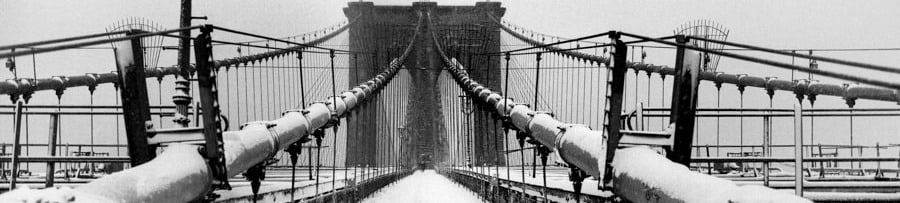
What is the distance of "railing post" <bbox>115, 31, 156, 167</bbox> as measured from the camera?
5762 mm

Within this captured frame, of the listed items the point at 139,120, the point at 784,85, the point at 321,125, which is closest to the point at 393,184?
the point at 784,85

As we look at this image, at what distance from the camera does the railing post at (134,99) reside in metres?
5.76

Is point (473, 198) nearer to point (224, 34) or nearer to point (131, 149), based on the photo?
point (224, 34)

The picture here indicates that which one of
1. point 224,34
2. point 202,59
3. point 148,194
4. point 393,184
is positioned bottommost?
point 393,184

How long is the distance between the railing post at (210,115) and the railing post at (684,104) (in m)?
2.84

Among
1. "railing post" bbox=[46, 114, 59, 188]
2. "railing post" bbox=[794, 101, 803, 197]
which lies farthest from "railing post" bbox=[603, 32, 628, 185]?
"railing post" bbox=[46, 114, 59, 188]

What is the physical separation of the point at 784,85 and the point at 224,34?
19104 millimetres

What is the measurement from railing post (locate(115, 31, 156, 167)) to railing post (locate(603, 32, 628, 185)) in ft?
9.59

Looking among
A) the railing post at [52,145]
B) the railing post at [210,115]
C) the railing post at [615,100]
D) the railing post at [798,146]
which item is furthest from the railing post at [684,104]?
the railing post at [52,145]

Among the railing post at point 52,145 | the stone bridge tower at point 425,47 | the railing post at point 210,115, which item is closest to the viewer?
the railing post at point 210,115

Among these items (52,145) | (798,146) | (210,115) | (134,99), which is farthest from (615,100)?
(52,145)

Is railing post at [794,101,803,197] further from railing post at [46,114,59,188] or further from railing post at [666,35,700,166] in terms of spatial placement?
railing post at [46,114,59,188]

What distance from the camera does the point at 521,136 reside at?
11141 mm

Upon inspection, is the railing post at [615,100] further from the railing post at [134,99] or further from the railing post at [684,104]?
the railing post at [134,99]
